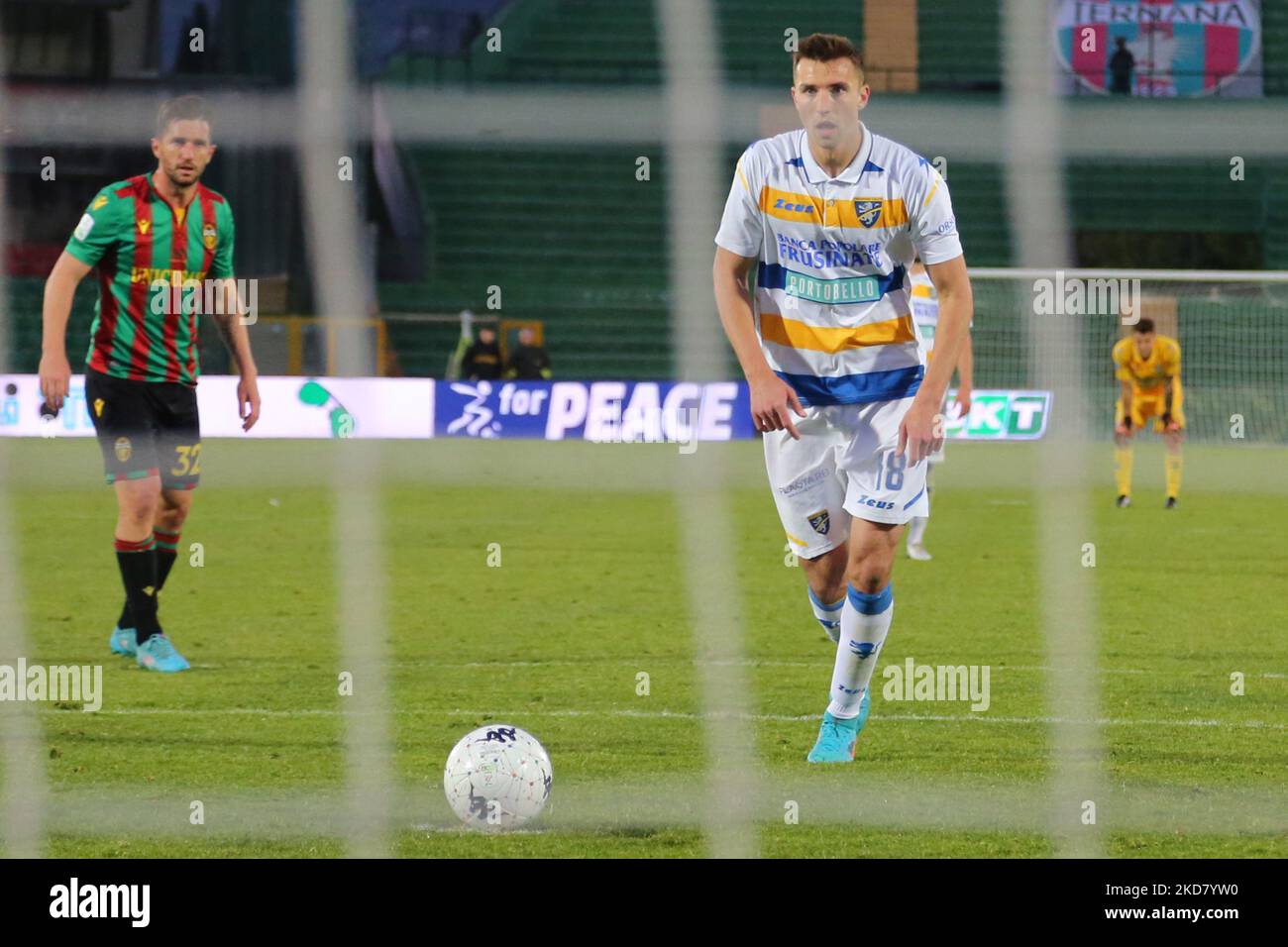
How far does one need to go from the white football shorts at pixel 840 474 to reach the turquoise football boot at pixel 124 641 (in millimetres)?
2861

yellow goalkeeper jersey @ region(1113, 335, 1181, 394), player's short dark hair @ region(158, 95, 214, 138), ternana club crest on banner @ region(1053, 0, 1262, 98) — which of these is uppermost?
ternana club crest on banner @ region(1053, 0, 1262, 98)

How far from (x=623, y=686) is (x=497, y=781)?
2218 mm

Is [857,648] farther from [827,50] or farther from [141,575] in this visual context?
[141,575]

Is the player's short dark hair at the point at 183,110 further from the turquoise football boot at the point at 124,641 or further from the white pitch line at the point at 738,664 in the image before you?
the white pitch line at the point at 738,664

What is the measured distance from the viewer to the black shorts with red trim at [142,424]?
6.58 metres

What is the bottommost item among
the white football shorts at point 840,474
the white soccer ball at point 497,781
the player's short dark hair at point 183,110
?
the white soccer ball at point 497,781

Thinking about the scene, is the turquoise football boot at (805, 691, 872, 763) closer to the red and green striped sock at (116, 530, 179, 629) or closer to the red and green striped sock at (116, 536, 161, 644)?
the red and green striped sock at (116, 536, 161, 644)

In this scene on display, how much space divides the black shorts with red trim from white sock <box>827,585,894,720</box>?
2676 mm

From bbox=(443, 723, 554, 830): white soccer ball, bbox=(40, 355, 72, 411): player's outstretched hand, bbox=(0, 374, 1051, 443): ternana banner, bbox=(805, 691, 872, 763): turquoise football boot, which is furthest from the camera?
bbox=(0, 374, 1051, 443): ternana banner

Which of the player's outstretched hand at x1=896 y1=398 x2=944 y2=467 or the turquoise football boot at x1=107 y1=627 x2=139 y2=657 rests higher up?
the player's outstretched hand at x1=896 y1=398 x2=944 y2=467

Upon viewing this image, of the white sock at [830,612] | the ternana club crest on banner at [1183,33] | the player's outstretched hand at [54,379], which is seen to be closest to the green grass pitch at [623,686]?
the white sock at [830,612]

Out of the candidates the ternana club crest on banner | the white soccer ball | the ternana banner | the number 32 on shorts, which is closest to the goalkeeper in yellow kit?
the ternana banner

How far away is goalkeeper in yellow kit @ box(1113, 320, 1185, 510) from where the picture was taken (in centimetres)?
1427

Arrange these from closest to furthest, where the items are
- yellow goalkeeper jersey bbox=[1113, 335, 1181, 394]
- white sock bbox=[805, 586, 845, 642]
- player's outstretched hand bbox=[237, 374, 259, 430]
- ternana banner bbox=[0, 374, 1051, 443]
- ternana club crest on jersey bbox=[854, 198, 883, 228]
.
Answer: ternana club crest on jersey bbox=[854, 198, 883, 228] → white sock bbox=[805, 586, 845, 642] → player's outstretched hand bbox=[237, 374, 259, 430] → yellow goalkeeper jersey bbox=[1113, 335, 1181, 394] → ternana banner bbox=[0, 374, 1051, 443]
